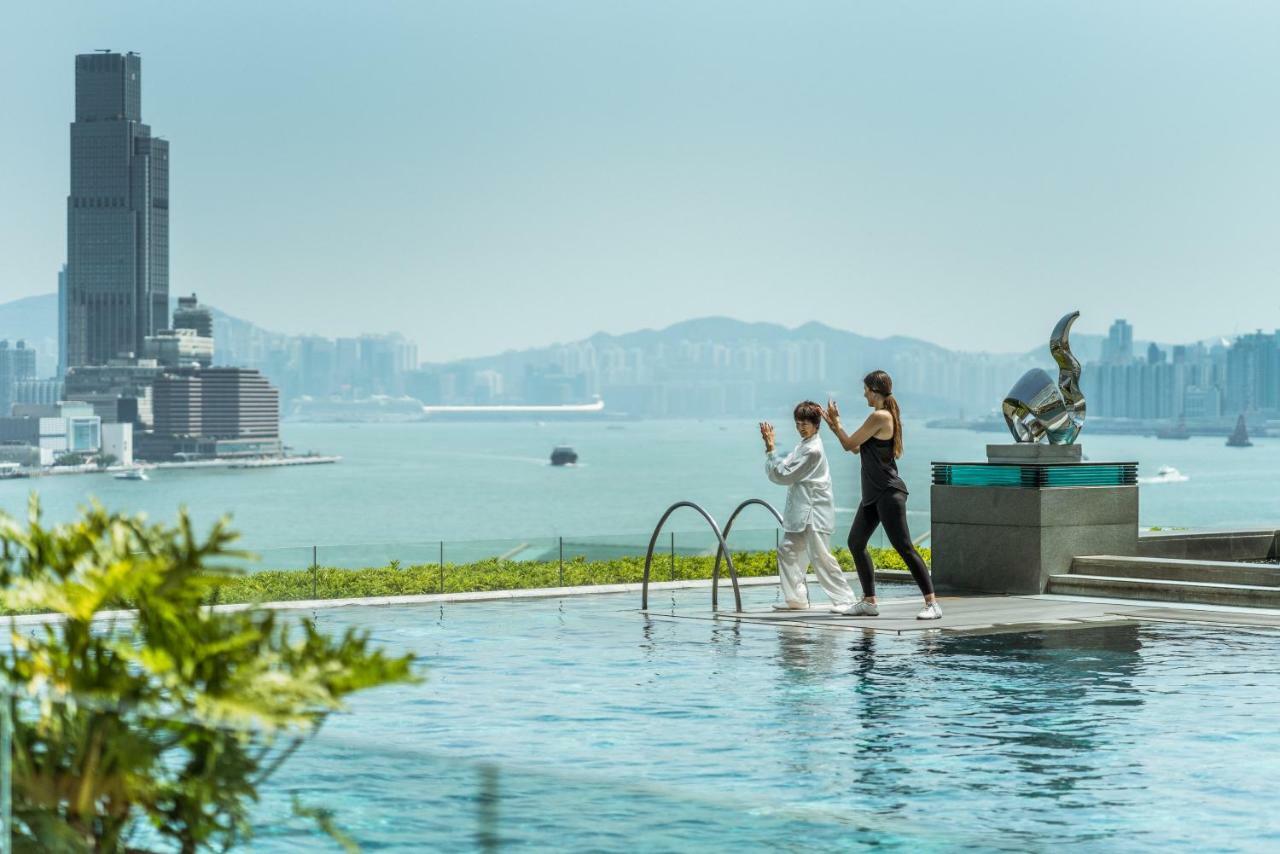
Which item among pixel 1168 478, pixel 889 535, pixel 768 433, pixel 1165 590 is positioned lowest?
pixel 1168 478

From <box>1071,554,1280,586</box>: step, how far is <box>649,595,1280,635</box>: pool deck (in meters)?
0.60

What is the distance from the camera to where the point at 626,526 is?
434 ft

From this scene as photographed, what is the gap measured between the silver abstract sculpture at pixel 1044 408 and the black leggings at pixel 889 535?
139 inches

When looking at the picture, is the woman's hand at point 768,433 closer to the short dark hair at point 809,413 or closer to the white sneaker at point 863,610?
the short dark hair at point 809,413

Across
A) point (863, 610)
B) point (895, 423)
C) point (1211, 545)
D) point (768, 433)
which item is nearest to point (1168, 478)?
point (1211, 545)

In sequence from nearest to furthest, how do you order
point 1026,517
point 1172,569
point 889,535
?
1. point 889,535
2. point 1172,569
3. point 1026,517

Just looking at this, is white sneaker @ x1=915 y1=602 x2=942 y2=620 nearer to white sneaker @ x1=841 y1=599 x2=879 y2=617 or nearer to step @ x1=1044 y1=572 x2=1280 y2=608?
white sneaker @ x1=841 y1=599 x2=879 y2=617

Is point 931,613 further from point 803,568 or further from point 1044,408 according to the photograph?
point 1044,408

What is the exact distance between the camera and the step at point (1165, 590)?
1683 cm

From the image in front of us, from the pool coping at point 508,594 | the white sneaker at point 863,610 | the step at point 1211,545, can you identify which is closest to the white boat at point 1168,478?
the step at point 1211,545

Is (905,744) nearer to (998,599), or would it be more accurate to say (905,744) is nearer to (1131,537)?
(998,599)

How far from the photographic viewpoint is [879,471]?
1541 cm

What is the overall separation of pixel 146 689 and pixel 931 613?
11873 millimetres

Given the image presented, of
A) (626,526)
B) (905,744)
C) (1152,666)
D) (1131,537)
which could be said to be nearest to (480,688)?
(905,744)
